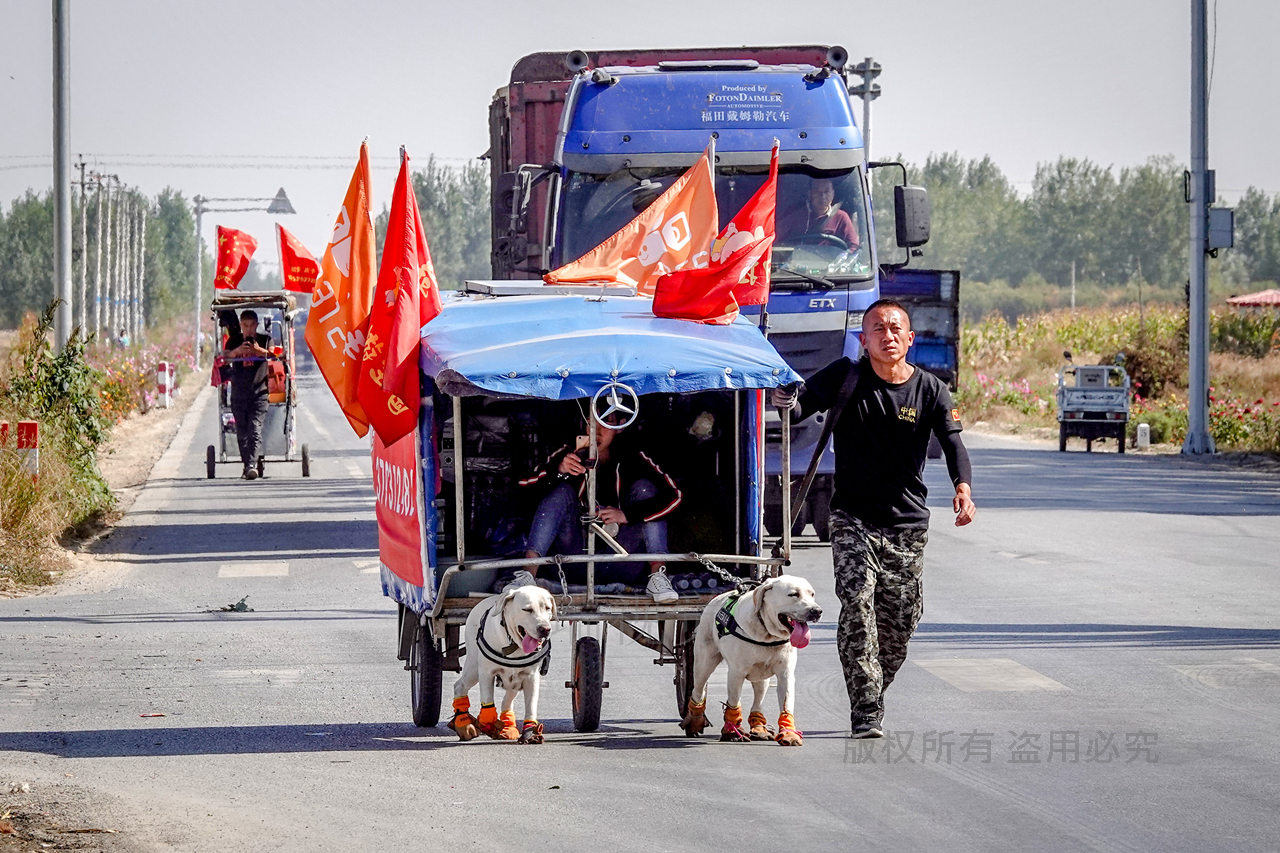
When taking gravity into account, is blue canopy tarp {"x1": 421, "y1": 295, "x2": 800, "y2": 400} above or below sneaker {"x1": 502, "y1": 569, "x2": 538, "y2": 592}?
above

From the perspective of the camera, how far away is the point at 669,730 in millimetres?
8953

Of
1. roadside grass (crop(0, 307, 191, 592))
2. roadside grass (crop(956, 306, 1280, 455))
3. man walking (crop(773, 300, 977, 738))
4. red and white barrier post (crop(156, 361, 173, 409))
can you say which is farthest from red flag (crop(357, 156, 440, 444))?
red and white barrier post (crop(156, 361, 173, 409))

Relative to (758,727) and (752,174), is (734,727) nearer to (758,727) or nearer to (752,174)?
(758,727)

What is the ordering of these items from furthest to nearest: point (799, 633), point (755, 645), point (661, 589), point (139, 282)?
point (139, 282)
point (661, 589)
point (755, 645)
point (799, 633)

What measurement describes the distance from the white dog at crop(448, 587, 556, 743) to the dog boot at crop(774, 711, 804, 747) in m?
1.08

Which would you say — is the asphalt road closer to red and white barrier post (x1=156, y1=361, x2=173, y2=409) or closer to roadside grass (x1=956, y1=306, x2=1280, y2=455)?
roadside grass (x1=956, y1=306, x2=1280, y2=455)

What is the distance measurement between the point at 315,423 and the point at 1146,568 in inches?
1138

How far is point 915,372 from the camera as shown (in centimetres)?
855

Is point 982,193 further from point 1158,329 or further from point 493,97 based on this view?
point 493,97

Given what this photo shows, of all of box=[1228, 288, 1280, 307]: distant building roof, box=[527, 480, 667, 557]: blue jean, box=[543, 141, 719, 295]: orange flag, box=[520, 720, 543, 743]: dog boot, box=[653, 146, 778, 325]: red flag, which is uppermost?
box=[1228, 288, 1280, 307]: distant building roof

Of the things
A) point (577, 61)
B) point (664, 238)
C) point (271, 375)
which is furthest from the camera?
point (271, 375)

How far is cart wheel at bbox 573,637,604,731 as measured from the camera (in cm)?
866

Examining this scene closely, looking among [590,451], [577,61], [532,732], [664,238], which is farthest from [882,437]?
[577,61]

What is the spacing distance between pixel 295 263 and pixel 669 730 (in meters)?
13.0
